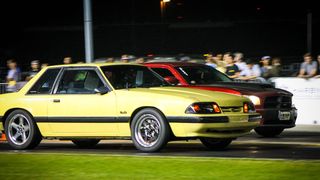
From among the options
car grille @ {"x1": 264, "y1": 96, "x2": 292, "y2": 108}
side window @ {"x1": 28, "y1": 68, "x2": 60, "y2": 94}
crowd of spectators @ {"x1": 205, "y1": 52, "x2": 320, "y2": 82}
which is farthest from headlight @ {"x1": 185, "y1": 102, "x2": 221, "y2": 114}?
crowd of spectators @ {"x1": 205, "y1": 52, "x2": 320, "y2": 82}

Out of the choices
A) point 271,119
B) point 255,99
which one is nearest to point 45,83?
point 255,99

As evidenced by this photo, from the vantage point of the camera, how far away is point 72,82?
41.4ft

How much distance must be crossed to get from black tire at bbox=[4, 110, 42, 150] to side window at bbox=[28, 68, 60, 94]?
1.44 ft

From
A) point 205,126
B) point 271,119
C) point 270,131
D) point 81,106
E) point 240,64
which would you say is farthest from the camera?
point 240,64

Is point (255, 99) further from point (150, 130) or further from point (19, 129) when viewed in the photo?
point (19, 129)

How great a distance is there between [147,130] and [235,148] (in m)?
1.75

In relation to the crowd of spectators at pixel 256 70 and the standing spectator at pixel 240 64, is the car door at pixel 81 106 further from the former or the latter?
the standing spectator at pixel 240 64

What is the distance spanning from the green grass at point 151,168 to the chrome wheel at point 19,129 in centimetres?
157

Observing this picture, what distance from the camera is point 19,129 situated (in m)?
12.7

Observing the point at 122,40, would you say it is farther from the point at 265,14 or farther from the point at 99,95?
the point at 99,95

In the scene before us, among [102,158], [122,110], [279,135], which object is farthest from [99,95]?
[279,135]

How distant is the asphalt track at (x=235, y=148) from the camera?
1123cm

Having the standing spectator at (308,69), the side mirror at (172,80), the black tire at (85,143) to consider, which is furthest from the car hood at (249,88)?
the black tire at (85,143)

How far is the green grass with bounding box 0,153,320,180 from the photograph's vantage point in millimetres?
8750
